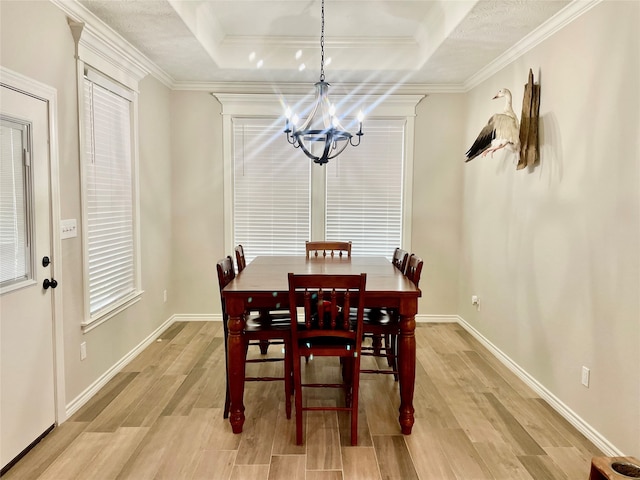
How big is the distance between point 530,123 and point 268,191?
2.72m

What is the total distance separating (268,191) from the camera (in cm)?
475

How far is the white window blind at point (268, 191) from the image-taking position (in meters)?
4.68

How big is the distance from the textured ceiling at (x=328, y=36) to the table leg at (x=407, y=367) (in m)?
2.08

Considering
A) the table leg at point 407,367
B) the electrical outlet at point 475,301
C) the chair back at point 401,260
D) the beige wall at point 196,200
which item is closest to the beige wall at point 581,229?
the electrical outlet at point 475,301

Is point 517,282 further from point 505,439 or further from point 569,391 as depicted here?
point 505,439

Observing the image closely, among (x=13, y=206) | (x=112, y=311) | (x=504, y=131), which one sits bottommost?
(x=112, y=311)

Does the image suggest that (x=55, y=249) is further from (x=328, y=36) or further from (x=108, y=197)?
(x=328, y=36)

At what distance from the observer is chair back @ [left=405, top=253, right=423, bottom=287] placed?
271 centimetres

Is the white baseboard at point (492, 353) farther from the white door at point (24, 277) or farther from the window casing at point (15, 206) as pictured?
the window casing at point (15, 206)

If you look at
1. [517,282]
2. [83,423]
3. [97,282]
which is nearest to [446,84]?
[517,282]

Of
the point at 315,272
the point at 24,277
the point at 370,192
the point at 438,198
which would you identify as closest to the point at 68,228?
the point at 24,277

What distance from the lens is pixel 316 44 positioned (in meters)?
4.11

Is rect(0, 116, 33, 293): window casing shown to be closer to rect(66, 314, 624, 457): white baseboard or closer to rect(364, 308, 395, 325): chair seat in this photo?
rect(66, 314, 624, 457): white baseboard

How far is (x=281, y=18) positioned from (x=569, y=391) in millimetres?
3571
